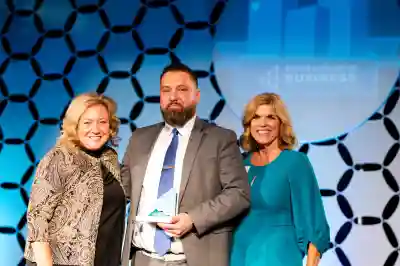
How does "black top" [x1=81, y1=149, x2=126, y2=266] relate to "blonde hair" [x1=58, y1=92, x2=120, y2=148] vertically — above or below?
below

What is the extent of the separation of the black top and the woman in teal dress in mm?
454

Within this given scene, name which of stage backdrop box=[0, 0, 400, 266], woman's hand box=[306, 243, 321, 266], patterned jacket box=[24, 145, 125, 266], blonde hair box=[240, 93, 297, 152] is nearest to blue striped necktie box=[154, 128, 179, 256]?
patterned jacket box=[24, 145, 125, 266]

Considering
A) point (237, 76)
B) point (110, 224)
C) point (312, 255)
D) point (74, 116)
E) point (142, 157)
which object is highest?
point (237, 76)

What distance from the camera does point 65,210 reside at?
2.26 metres

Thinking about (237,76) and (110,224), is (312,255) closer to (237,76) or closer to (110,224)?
(110,224)

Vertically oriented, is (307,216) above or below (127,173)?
below

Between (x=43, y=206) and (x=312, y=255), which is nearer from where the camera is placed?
(x=43, y=206)

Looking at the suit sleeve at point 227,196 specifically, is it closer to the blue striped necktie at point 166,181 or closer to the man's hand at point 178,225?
the man's hand at point 178,225

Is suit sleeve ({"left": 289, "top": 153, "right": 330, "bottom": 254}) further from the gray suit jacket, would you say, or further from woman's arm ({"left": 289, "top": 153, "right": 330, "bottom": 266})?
the gray suit jacket

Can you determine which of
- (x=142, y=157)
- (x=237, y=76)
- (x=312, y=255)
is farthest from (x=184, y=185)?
(x=237, y=76)

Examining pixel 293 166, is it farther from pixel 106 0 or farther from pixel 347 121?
pixel 106 0

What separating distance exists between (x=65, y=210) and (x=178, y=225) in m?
0.42

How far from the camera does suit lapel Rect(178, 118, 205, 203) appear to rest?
2.31 metres

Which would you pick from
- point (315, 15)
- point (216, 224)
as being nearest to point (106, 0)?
point (315, 15)
